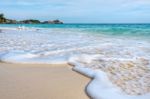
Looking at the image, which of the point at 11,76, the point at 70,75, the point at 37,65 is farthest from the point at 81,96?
the point at 37,65

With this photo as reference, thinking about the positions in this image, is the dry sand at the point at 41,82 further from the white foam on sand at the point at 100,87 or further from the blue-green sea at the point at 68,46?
the blue-green sea at the point at 68,46

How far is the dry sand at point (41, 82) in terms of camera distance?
351 cm

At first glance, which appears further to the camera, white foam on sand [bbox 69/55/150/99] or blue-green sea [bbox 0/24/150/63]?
blue-green sea [bbox 0/24/150/63]

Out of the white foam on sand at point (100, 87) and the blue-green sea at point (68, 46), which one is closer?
the white foam on sand at point (100, 87)

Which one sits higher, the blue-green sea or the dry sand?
the dry sand

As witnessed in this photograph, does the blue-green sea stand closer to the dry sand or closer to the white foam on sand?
the dry sand

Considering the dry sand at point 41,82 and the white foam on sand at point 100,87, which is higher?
the white foam on sand at point 100,87

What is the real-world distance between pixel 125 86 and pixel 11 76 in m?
1.95

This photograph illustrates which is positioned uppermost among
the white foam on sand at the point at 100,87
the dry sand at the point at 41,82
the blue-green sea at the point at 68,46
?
the white foam on sand at the point at 100,87

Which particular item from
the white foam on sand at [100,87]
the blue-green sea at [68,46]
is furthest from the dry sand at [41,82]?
the blue-green sea at [68,46]

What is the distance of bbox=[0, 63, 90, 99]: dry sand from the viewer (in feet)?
11.5

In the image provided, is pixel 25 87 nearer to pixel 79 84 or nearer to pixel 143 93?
pixel 79 84

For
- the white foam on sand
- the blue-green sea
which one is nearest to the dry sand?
the white foam on sand

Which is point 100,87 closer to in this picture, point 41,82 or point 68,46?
point 41,82
